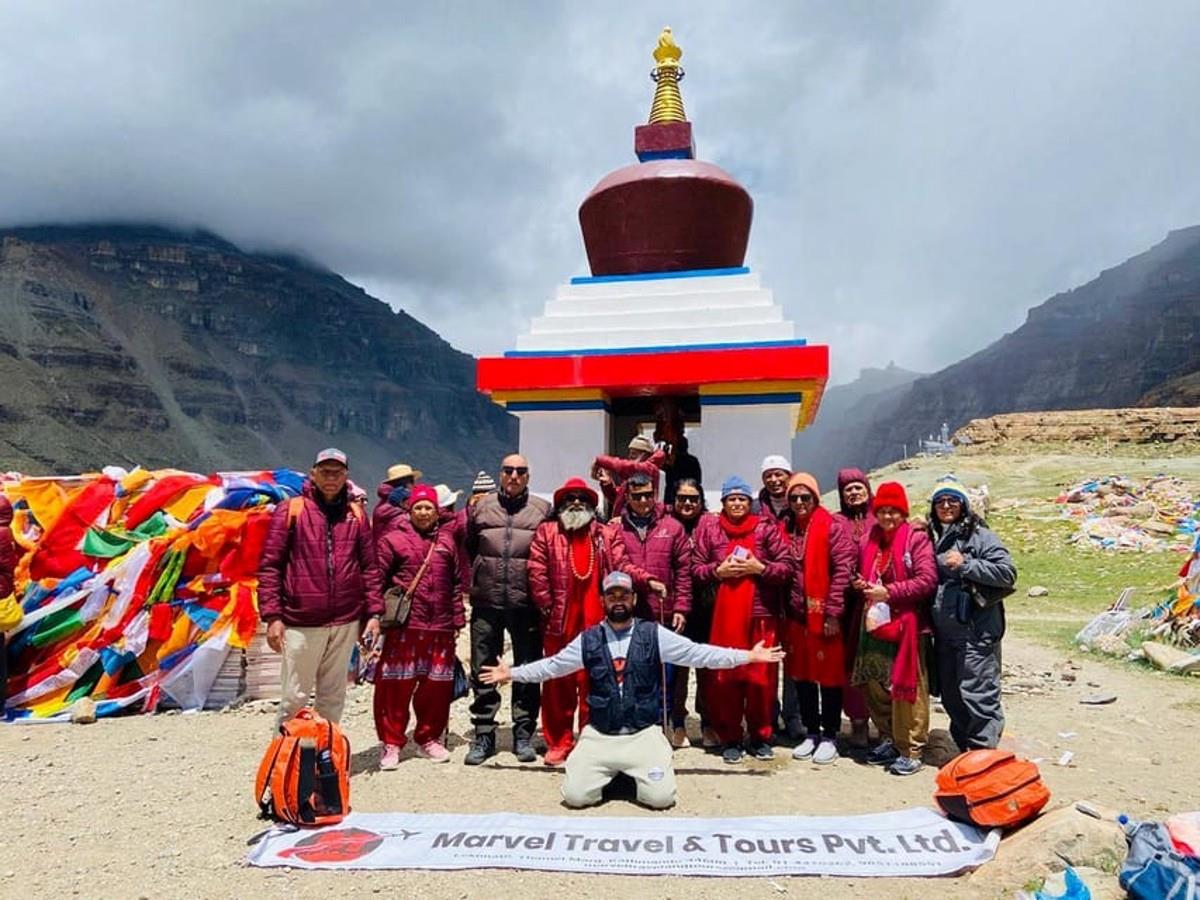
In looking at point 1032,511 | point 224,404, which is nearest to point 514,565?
point 1032,511

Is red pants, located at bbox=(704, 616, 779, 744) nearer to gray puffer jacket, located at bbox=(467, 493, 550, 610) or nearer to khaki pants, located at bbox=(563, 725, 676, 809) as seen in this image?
khaki pants, located at bbox=(563, 725, 676, 809)

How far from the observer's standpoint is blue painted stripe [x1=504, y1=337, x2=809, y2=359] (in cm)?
771

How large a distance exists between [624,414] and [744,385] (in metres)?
2.06

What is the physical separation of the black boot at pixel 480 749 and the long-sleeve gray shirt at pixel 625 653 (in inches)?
27.4

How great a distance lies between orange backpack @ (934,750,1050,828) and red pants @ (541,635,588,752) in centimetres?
207

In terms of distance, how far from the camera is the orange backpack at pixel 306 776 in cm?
398

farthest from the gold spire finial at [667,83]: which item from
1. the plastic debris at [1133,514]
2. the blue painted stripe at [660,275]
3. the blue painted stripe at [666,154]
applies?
the plastic debris at [1133,514]

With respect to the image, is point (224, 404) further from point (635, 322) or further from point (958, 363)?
point (958, 363)

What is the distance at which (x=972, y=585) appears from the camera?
14.9ft

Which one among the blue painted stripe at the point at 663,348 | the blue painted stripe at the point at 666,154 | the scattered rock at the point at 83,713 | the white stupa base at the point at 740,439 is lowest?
the scattered rock at the point at 83,713

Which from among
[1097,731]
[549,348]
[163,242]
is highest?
[163,242]

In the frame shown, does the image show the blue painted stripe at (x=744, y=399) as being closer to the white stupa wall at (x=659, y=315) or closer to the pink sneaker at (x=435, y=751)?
the white stupa wall at (x=659, y=315)

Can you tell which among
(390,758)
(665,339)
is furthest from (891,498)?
(665,339)

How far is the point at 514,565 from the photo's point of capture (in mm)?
4988
